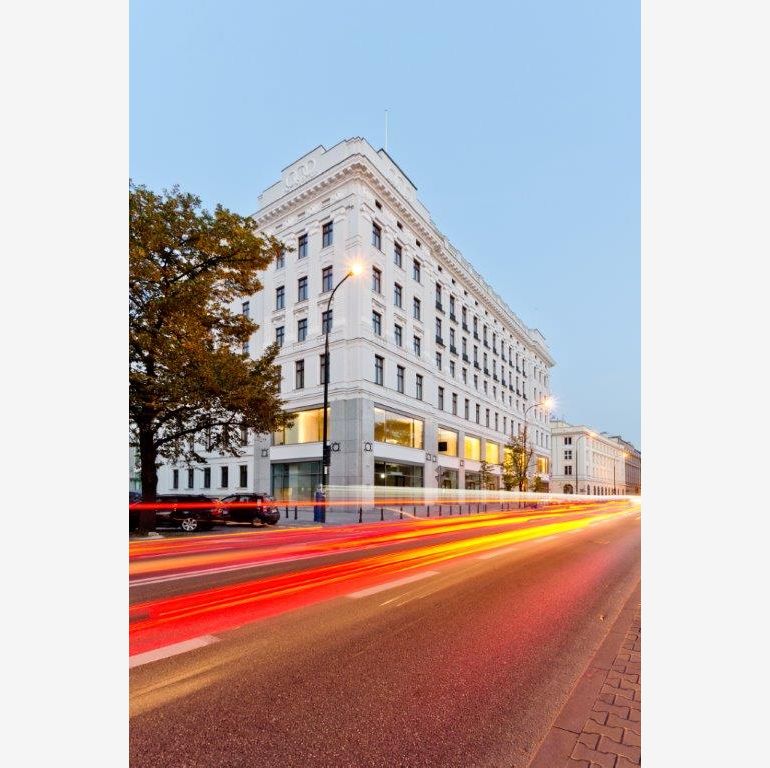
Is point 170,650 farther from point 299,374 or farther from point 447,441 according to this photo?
point 447,441

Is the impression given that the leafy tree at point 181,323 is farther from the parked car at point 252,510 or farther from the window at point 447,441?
the window at point 447,441

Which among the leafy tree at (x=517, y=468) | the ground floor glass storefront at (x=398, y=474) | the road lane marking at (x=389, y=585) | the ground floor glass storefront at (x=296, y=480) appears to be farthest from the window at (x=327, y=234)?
the road lane marking at (x=389, y=585)

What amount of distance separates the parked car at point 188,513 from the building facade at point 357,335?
6.26 meters

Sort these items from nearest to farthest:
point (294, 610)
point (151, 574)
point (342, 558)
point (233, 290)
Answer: point (294, 610), point (151, 574), point (342, 558), point (233, 290)

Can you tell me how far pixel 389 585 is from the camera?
26.8 feet

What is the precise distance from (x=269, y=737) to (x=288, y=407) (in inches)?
1265

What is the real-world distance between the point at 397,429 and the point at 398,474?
10.5 ft

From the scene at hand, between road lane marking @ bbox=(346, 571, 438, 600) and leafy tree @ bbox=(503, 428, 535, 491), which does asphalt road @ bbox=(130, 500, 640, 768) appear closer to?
road lane marking @ bbox=(346, 571, 438, 600)

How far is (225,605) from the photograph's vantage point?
22.0 ft

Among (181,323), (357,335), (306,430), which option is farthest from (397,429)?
(181,323)

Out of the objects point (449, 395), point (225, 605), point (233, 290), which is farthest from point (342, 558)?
point (449, 395)

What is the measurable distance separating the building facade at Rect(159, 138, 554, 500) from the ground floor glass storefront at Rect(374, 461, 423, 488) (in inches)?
5.3

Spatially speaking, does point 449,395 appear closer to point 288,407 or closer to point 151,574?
point 288,407

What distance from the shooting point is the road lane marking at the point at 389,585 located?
7.48 meters
